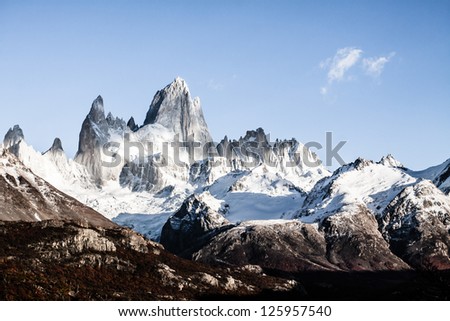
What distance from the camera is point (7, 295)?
521 ft

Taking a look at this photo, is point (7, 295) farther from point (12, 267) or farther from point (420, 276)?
point (420, 276)
